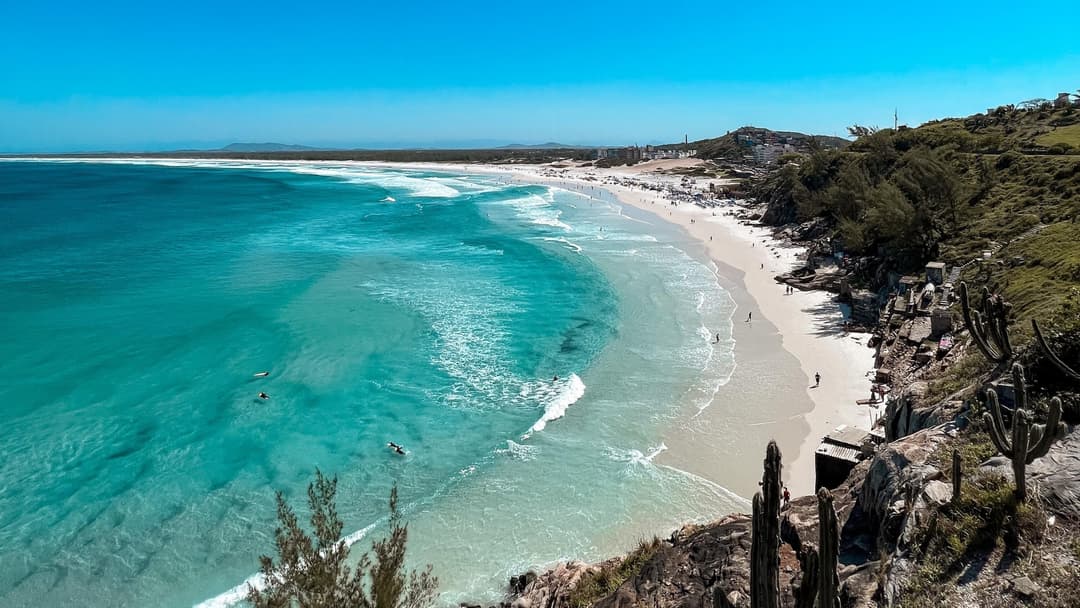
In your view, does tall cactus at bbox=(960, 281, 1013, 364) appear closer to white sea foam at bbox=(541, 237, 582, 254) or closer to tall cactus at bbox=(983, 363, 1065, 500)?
tall cactus at bbox=(983, 363, 1065, 500)

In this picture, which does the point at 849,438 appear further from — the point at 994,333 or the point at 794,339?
the point at 794,339

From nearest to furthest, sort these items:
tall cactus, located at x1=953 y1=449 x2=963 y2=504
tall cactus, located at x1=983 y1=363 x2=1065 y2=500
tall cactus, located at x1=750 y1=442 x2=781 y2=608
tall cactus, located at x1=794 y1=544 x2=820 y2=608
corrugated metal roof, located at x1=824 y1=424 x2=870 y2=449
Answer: tall cactus, located at x1=750 y1=442 x2=781 y2=608 → tall cactus, located at x1=794 y1=544 x2=820 y2=608 → tall cactus, located at x1=983 y1=363 x2=1065 y2=500 → tall cactus, located at x1=953 y1=449 x2=963 y2=504 → corrugated metal roof, located at x1=824 y1=424 x2=870 y2=449

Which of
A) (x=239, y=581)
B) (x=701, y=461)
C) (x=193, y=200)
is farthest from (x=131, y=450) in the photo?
(x=193, y=200)

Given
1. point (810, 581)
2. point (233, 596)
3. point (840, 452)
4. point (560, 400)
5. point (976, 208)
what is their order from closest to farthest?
point (810, 581), point (233, 596), point (840, 452), point (560, 400), point (976, 208)

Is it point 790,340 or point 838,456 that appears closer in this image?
point 838,456

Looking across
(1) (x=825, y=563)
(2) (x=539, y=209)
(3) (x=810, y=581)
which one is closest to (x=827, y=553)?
(1) (x=825, y=563)

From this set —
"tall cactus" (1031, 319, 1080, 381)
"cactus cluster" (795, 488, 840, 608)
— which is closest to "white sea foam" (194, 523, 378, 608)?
"cactus cluster" (795, 488, 840, 608)

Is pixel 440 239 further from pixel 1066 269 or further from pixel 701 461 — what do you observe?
pixel 1066 269

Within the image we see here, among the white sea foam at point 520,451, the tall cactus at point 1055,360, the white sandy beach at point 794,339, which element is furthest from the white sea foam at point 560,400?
the tall cactus at point 1055,360
